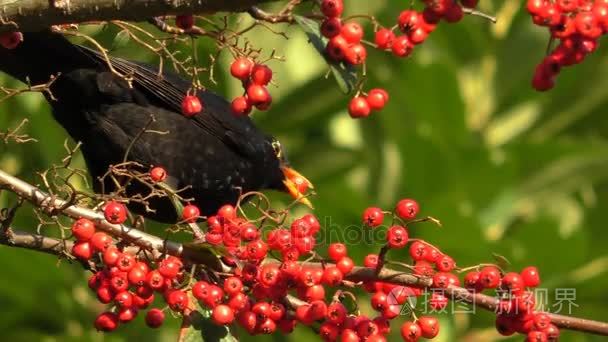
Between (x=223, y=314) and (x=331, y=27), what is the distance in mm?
651

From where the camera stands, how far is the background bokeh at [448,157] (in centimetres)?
→ 480

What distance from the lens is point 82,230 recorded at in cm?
263

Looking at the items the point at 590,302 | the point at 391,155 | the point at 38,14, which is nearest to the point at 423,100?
the point at 391,155

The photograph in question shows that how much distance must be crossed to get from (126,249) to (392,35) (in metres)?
0.74

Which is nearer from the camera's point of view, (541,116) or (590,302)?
(590,302)

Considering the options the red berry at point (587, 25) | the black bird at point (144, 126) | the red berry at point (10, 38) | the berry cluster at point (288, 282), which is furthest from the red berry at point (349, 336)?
the black bird at point (144, 126)

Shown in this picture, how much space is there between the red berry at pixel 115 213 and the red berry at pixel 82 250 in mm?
82

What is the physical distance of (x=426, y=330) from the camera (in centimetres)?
270

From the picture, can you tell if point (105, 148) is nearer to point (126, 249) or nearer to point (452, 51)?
point (126, 249)

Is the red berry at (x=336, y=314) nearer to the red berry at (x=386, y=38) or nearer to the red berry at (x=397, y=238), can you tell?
the red berry at (x=397, y=238)

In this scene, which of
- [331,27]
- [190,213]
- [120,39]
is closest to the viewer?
[331,27]

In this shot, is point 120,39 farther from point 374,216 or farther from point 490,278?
point 490,278

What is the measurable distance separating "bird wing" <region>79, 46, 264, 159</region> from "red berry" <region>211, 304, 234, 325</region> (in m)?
1.20

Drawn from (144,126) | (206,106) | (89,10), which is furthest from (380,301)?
(206,106)
